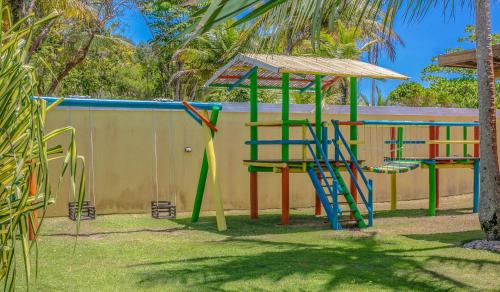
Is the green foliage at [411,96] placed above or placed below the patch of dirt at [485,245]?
above

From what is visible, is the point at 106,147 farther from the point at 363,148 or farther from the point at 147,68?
the point at 147,68

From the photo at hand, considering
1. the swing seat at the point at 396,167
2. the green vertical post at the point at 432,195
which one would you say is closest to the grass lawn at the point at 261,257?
the green vertical post at the point at 432,195

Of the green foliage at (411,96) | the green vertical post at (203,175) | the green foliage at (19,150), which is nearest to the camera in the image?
the green foliage at (19,150)

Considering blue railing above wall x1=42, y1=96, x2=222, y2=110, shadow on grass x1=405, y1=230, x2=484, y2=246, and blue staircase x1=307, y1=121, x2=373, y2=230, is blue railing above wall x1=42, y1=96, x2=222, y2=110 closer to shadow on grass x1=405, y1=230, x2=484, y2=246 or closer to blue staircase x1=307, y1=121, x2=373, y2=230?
blue staircase x1=307, y1=121, x2=373, y2=230

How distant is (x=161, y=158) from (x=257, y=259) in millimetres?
6154

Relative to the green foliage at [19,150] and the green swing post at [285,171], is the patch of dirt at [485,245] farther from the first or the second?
the green foliage at [19,150]

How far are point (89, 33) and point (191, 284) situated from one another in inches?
795

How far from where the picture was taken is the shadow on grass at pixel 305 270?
662cm

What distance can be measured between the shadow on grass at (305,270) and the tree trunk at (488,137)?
866 millimetres

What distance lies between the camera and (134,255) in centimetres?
843

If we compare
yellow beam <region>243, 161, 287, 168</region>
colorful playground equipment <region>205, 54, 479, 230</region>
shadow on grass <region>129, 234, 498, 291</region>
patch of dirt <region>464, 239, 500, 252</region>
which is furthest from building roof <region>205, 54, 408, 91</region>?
patch of dirt <region>464, 239, 500, 252</region>

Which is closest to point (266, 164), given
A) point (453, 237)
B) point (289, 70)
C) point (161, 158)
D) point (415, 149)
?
point (289, 70)

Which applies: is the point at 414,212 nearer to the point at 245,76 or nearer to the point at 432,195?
the point at 432,195

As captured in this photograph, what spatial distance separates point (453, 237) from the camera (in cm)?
999
